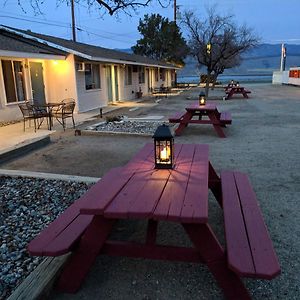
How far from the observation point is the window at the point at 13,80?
34.2 ft

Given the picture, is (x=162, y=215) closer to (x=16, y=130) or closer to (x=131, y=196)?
(x=131, y=196)

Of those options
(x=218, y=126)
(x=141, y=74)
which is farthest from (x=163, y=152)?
(x=141, y=74)

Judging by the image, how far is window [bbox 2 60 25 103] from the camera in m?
10.4

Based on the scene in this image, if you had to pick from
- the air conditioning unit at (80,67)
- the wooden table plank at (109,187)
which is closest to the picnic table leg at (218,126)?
the wooden table plank at (109,187)

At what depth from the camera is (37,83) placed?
1214 cm

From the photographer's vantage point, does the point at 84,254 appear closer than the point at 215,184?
Yes

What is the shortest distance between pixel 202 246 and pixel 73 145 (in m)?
5.61

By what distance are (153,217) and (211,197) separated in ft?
7.05

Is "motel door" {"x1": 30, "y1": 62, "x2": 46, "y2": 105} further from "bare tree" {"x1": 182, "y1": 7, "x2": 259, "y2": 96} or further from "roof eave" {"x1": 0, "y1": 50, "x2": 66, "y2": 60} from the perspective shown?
"bare tree" {"x1": 182, "y1": 7, "x2": 259, "y2": 96}

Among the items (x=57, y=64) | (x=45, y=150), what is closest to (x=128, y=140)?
(x=45, y=150)

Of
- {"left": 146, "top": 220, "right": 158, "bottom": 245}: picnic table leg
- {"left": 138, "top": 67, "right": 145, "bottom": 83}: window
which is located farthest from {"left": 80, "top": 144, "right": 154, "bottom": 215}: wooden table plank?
{"left": 138, "top": 67, "right": 145, "bottom": 83}: window

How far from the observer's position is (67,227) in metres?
2.50

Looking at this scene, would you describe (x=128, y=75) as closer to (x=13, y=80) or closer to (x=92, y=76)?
(x=92, y=76)

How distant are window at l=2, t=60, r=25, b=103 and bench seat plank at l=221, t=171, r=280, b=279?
9289mm
